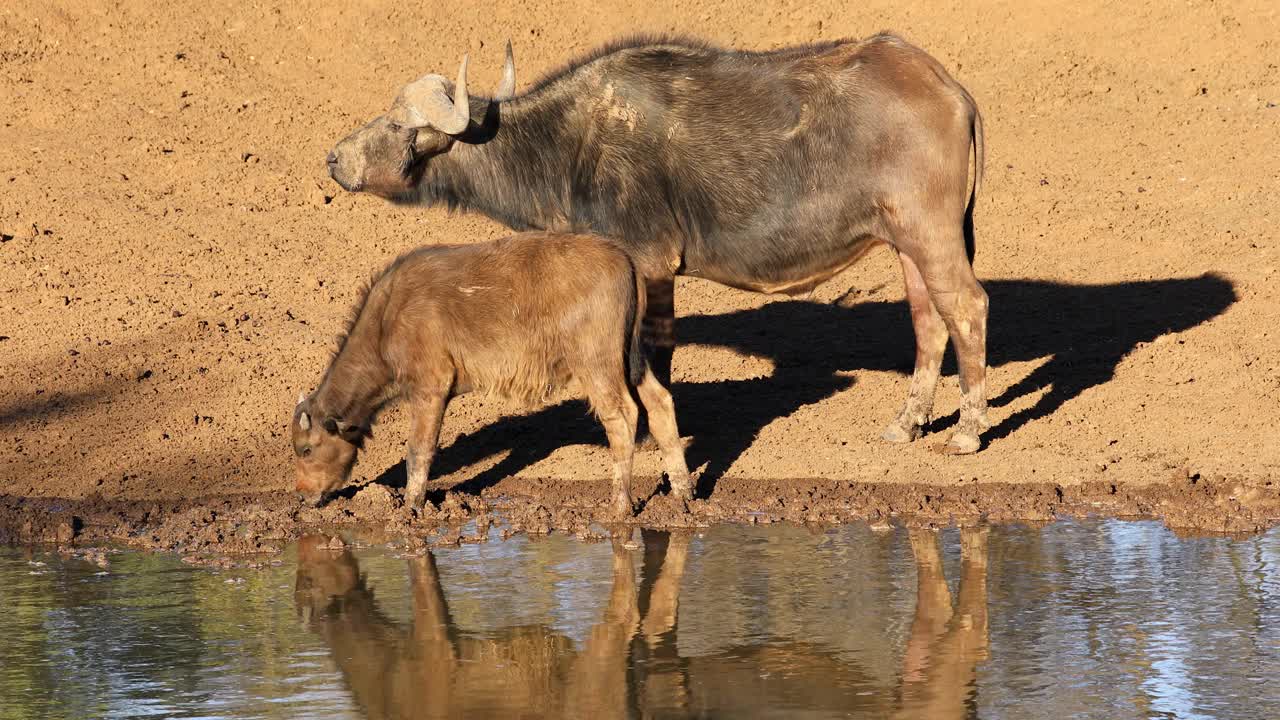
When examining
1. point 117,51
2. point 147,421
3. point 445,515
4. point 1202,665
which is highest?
point 117,51

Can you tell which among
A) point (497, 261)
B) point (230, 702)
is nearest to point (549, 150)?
point (497, 261)

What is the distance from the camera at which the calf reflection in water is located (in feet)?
21.1

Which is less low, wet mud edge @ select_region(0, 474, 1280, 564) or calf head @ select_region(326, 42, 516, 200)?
calf head @ select_region(326, 42, 516, 200)

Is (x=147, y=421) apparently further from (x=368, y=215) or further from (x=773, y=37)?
(x=773, y=37)

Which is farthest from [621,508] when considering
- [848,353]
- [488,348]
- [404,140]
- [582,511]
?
[848,353]

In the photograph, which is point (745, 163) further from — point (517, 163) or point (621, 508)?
point (621, 508)

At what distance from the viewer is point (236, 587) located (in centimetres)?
841

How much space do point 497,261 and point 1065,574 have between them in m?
3.52

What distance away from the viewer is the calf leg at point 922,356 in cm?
1119

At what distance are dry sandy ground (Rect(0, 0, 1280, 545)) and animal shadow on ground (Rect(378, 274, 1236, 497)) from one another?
0.04 meters

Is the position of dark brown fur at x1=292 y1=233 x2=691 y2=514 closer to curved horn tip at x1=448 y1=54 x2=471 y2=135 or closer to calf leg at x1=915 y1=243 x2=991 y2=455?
curved horn tip at x1=448 y1=54 x2=471 y2=135

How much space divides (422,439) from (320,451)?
0.68m

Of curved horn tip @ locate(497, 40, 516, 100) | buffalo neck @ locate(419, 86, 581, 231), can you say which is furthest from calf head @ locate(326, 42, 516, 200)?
buffalo neck @ locate(419, 86, 581, 231)

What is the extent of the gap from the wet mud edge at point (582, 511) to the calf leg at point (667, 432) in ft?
0.35
